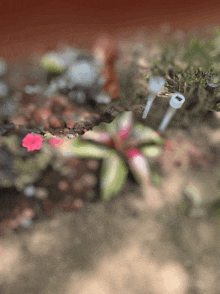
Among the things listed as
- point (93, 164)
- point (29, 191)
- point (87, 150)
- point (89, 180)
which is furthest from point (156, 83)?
point (29, 191)

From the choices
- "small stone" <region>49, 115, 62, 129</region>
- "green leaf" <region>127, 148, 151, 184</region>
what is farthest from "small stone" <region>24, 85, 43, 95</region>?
"green leaf" <region>127, 148, 151, 184</region>

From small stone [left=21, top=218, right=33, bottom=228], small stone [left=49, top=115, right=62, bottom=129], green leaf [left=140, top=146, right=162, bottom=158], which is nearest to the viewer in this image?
small stone [left=21, top=218, right=33, bottom=228]

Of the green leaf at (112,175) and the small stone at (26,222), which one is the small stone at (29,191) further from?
the green leaf at (112,175)

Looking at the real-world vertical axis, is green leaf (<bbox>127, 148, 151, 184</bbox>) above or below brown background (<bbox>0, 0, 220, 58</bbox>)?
below

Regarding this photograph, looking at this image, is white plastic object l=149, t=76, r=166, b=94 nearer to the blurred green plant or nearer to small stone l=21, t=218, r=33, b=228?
the blurred green plant

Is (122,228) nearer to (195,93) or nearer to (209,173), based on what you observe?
(209,173)

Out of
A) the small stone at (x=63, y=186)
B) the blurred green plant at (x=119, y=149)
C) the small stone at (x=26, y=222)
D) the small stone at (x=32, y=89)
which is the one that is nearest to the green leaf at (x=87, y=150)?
the blurred green plant at (x=119, y=149)

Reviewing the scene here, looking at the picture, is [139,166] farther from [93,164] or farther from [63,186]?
[63,186]
